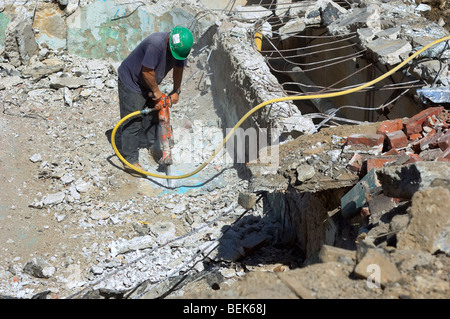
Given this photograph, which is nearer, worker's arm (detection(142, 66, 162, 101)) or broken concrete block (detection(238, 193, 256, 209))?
broken concrete block (detection(238, 193, 256, 209))

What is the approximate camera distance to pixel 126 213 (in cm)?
504

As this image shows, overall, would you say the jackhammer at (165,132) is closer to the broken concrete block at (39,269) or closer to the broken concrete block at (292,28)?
the broken concrete block at (39,269)

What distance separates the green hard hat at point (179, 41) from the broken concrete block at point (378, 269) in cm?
333

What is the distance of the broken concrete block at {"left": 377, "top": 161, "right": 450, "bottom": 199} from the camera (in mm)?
2570

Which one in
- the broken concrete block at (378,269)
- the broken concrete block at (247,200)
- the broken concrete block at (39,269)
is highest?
the broken concrete block at (378,269)

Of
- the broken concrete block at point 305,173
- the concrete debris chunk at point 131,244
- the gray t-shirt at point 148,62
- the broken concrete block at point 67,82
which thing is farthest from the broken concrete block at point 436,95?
the broken concrete block at point 67,82

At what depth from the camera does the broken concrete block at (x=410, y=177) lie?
8.43 ft

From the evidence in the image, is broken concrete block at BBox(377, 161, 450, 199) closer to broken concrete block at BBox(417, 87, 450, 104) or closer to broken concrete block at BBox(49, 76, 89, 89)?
broken concrete block at BBox(417, 87, 450, 104)

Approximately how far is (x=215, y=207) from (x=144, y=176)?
1069 mm

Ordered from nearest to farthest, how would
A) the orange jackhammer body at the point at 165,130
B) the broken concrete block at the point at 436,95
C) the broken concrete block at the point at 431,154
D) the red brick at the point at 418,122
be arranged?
1. the broken concrete block at the point at 431,154
2. the red brick at the point at 418,122
3. the broken concrete block at the point at 436,95
4. the orange jackhammer body at the point at 165,130

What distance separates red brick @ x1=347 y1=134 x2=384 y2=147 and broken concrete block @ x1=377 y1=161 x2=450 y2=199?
3.46 feet

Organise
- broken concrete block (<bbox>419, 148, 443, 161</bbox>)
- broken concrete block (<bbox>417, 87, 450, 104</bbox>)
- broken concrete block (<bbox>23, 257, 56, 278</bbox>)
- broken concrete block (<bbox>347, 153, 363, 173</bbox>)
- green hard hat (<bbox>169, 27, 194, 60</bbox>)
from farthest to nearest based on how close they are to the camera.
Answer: green hard hat (<bbox>169, 27, 194, 60</bbox>) < broken concrete block (<bbox>417, 87, 450, 104</bbox>) < broken concrete block (<bbox>23, 257, 56, 278</bbox>) < broken concrete block (<bbox>347, 153, 363, 173</bbox>) < broken concrete block (<bbox>419, 148, 443, 161</bbox>)

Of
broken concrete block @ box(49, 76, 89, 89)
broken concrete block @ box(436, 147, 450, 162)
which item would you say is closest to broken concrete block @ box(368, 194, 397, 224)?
broken concrete block @ box(436, 147, 450, 162)

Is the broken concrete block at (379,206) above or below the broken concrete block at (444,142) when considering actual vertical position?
below
